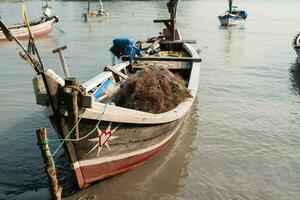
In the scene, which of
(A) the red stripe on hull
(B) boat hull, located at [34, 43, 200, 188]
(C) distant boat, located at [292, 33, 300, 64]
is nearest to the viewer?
(B) boat hull, located at [34, 43, 200, 188]

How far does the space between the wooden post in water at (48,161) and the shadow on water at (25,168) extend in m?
0.77

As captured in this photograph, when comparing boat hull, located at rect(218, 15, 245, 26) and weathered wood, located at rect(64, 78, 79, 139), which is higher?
weathered wood, located at rect(64, 78, 79, 139)

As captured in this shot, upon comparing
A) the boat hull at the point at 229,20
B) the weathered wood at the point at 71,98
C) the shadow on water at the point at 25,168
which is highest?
the weathered wood at the point at 71,98

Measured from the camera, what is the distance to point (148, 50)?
1264cm

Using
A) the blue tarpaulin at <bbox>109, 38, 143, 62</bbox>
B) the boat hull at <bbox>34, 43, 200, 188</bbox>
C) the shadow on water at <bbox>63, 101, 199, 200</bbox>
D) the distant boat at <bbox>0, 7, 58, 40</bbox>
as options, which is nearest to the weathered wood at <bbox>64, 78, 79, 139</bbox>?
the boat hull at <bbox>34, 43, 200, 188</bbox>

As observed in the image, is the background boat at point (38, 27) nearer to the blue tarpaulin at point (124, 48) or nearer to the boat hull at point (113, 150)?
the blue tarpaulin at point (124, 48)

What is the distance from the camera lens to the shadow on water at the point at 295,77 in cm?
1355

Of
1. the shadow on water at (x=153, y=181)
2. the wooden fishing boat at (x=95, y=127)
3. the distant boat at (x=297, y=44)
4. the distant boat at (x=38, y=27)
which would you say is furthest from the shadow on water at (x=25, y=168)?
the distant boat at (x=38, y=27)

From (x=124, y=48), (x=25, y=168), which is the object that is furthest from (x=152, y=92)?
(x=124, y=48)

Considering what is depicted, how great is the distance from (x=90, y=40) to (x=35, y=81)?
2140 centimetres

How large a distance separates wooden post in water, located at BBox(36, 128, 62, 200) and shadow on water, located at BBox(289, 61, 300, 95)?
10.2 metres

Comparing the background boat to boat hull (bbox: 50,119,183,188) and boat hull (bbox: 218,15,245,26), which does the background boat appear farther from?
boat hull (bbox: 50,119,183,188)

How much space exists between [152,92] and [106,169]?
5.41 feet

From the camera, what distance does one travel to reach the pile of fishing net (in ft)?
22.4
